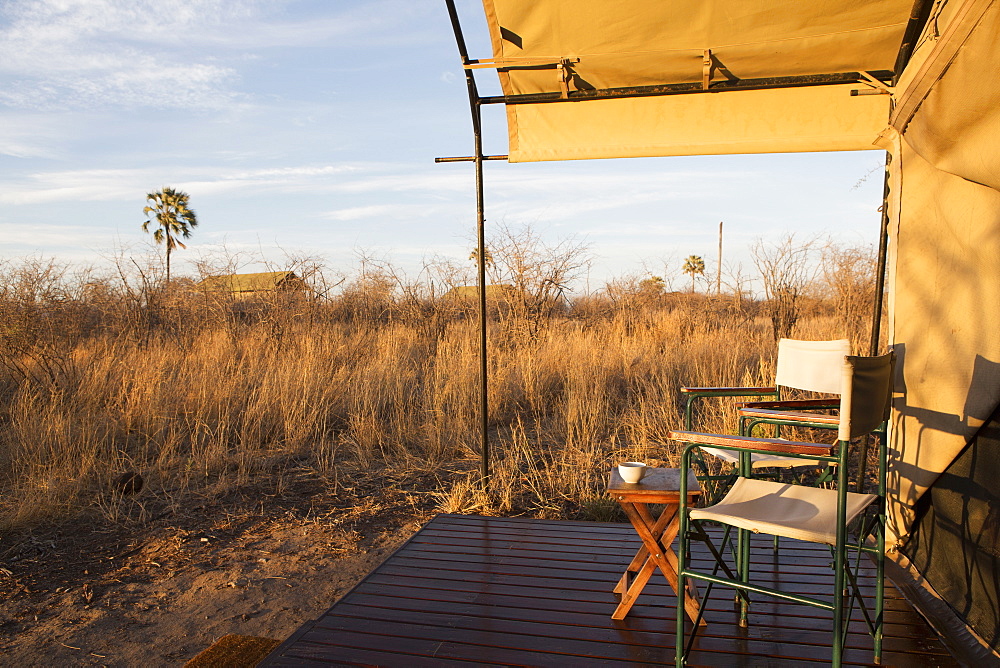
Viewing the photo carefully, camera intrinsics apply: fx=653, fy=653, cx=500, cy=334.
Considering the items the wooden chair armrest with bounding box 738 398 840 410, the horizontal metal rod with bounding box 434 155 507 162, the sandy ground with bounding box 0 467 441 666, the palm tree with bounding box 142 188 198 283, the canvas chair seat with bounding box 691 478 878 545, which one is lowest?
the sandy ground with bounding box 0 467 441 666

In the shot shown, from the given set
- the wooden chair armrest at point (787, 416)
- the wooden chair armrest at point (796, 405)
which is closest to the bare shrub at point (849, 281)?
the wooden chair armrest at point (796, 405)

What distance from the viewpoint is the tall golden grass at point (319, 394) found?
14.0 ft

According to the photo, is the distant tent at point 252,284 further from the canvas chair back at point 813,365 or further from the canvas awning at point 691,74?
the canvas chair back at point 813,365

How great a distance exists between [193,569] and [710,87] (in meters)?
3.34

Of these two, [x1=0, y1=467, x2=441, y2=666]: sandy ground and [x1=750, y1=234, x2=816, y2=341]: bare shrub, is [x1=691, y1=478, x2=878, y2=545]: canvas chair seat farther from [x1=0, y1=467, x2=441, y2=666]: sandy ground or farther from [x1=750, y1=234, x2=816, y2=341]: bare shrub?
[x1=750, y1=234, x2=816, y2=341]: bare shrub

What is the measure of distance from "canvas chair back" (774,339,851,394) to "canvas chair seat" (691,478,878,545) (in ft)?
2.93

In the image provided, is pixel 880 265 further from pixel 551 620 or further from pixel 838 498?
pixel 551 620

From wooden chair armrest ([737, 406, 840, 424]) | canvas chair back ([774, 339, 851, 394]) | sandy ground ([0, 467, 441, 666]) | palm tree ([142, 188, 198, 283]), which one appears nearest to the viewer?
wooden chair armrest ([737, 406, 840, 424])

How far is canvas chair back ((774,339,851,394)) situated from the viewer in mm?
2717

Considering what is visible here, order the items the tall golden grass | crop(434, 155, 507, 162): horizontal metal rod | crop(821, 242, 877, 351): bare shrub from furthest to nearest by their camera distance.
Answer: crop(821, 242, 877, 351): bare shrub < the tall golden grass < crop(434, 155, 507, 162): horizontal metal rod

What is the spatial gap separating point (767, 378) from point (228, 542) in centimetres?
426

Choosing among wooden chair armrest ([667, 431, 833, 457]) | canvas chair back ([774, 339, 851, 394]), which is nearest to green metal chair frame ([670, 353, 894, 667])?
wooden chair armrest ([667, 431, 833, 457])

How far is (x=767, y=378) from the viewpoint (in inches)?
216

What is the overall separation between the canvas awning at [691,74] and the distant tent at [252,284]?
5.38 meters
